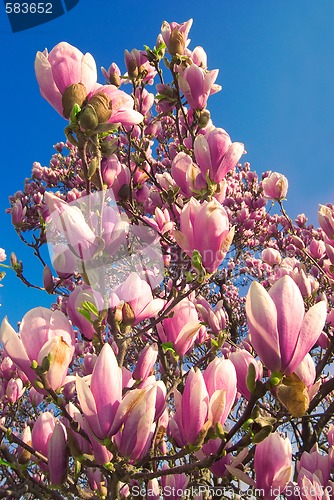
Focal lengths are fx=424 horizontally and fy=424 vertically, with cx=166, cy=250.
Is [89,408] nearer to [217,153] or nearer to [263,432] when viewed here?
[263,432]

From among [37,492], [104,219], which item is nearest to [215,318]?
[104,219]

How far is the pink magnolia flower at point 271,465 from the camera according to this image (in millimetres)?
1291

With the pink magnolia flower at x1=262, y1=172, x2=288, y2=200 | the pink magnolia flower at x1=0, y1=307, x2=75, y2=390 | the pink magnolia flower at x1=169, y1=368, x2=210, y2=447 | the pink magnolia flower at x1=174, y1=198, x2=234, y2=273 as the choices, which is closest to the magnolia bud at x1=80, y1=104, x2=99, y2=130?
the pink magnolia flower at x1=174, y1=198, x2=234, y2=273

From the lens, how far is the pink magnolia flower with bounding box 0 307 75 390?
1.11 metres

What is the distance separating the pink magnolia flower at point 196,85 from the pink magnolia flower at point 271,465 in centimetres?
191

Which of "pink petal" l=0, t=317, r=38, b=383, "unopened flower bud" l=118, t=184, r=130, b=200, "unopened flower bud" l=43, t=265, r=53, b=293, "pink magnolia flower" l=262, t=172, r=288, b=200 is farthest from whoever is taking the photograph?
"pink magnolia flower" l=262, t=172, r=288, b=200

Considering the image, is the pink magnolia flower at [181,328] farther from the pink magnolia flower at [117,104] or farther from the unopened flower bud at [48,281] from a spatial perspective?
the pink magnolia flower at [117,104]

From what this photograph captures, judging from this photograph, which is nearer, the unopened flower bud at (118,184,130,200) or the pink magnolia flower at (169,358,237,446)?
the pink magnolia flower at (169,358,237,446)

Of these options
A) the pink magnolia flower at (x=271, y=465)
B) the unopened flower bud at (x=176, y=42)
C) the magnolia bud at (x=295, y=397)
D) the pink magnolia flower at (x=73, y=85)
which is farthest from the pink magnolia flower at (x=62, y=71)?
the unopened flower bud at (x=176, y=42)

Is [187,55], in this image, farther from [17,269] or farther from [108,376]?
[108,376]

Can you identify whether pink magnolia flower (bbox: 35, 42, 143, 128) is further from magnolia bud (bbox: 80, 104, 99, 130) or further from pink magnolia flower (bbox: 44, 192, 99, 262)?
pink magnolia flower (bbox: 44, 192, 99, 262)

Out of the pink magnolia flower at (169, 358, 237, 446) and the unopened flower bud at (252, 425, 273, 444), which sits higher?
the pink magnolia flower at (169, 358, 237, 446)

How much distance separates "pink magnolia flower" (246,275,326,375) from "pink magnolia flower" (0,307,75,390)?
1.67ft

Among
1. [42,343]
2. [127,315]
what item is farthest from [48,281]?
[42,343]
